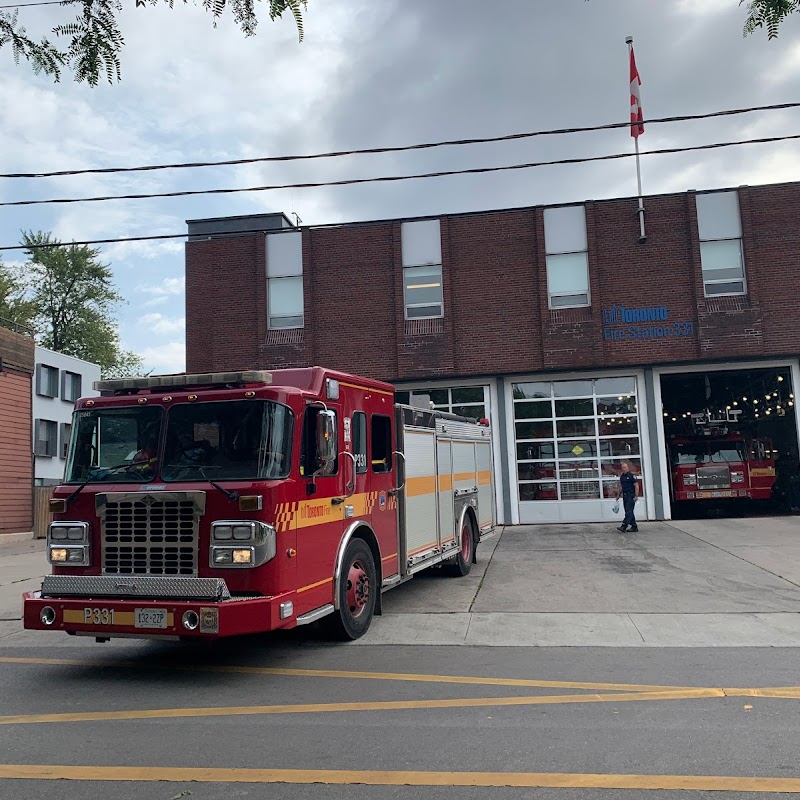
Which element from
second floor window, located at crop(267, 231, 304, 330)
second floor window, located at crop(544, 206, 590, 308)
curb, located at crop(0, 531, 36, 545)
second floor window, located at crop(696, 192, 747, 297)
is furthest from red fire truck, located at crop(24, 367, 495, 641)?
curb, located at crop(0, 531, 36, 545)

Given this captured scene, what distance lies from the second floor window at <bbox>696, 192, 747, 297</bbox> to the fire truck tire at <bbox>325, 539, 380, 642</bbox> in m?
15.8

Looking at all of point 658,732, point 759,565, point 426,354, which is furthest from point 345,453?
point 426,354

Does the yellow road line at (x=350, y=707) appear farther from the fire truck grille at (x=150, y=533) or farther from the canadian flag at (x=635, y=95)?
the canadian flag at (x=635, y=95)

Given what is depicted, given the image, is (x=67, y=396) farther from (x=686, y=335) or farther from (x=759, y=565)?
(x=759, y=565)

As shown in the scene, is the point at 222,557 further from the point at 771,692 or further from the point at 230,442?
the point at 771,692

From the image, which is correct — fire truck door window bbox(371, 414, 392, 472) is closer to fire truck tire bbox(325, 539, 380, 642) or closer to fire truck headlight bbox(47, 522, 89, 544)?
fire truck tire bbox(325, 539, 380, 642)

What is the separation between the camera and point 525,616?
902cm

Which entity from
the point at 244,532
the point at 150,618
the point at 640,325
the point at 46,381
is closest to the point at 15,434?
the point at 46,381

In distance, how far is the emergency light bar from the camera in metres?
6.78

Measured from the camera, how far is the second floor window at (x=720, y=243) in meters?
20.6

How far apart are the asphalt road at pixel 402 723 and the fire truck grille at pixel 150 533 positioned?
1026mm

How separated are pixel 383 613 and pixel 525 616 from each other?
1.74 metres

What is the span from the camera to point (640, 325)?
2058 cm

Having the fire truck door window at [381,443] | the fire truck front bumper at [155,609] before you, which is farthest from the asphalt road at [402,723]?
the fire truck door window at [381,443]
